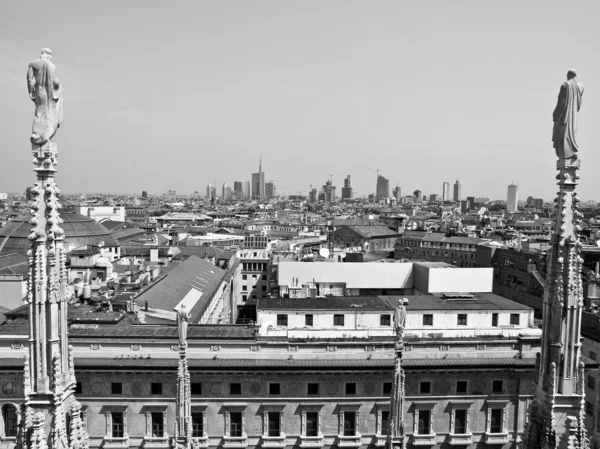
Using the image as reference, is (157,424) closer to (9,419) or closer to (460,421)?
(9,419)

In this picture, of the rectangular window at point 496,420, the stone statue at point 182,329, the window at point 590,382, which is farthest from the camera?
the window at point 590,382

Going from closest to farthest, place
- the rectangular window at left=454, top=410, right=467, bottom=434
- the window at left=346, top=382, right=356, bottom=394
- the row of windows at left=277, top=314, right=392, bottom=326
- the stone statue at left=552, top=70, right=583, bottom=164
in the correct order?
the stone statue at left=552, top=70, right=583, bottom=164, the window at left=346, top=382, right=356, bottom=394, the rectangular window at left=454, top=410, right=467, bottom=434, the row of windows at left=277, top=314, right=392, bottom=326

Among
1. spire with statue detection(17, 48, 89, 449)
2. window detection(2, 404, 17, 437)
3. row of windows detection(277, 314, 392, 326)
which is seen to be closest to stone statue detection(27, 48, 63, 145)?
spire with statue detection(17, 48, 89, 449)

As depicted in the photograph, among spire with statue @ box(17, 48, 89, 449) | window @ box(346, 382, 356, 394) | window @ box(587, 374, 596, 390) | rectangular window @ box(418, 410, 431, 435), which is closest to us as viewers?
spire with statue @ box(17, 48, 89, 449)

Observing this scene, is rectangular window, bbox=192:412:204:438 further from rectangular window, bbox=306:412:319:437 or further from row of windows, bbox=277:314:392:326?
row of windows, bbox=277:314:392:326

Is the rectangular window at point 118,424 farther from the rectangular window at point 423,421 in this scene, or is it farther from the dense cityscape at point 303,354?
the rectangular window at point 423,421

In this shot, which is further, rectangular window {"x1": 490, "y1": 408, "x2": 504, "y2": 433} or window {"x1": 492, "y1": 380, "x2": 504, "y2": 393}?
rectangular window {"x1": 490, "y1": 408, "x2": 504, "y2": 433}

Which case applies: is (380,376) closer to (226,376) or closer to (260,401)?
(260,401)

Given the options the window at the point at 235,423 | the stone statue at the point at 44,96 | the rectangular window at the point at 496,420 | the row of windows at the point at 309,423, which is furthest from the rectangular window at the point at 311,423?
the stone statue at the point at 44,96
